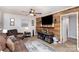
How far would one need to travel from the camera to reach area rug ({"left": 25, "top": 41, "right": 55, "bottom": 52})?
2338mm

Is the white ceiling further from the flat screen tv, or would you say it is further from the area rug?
the area rug

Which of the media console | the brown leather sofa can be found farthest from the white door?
the brown leather sofa

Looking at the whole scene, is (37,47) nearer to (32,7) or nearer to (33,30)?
(33,30)

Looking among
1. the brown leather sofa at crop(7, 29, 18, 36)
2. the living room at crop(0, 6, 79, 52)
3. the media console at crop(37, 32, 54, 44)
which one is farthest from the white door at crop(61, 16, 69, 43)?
the brown leather sofa at crop(7, 29, 18, 36)

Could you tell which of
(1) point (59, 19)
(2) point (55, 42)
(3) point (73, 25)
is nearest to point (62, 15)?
(1) point (59, 19)

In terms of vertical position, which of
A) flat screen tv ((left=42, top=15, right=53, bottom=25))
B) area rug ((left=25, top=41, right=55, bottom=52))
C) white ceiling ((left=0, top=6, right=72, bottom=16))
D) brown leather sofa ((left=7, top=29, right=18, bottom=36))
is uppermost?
white ceiling ((left=0, top=6, right=72, bottom=16))

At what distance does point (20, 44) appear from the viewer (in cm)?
233

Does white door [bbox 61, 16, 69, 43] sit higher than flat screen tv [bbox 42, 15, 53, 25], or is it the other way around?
flat screen tv [bbox 42, 15, 53, 25]

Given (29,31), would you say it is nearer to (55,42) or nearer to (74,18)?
(55,42)
